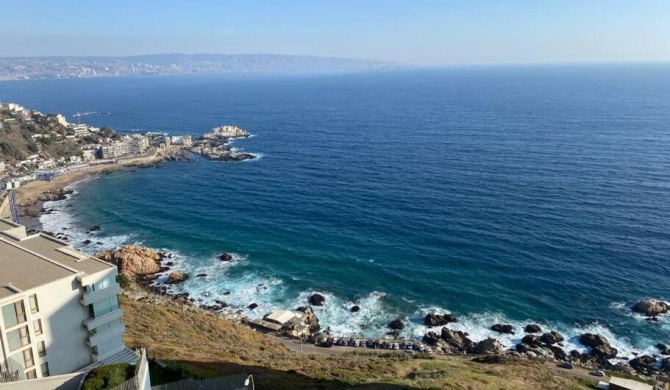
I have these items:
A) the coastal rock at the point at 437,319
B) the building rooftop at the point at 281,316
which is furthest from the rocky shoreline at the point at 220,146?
the coastal rock at the point at 437,319

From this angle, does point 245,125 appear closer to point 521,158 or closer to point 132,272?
point 521,158

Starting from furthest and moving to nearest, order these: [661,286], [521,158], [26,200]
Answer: [521,158] < [26,200] < [661,286]

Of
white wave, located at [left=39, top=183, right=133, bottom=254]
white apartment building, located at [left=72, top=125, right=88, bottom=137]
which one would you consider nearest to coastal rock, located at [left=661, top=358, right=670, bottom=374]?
white wave, located at [left=39, top=183, right=133, bottom=254]

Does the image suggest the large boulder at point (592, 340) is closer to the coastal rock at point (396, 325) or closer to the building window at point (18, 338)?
the coastal rock at point (396, 325)

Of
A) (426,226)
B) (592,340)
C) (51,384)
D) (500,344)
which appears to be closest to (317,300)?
(500,344)

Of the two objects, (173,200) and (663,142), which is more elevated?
(663,142)

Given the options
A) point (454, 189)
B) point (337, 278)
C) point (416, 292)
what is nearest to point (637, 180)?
point (454, 189)

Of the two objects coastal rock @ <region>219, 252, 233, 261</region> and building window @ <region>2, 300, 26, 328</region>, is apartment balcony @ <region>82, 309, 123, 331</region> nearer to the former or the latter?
building window @ <region>2, 300, 26, 328</region>

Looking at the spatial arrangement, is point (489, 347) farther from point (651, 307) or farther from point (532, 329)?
point (651, 307)
